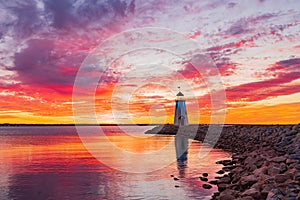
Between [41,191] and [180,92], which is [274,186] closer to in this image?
[41,191]

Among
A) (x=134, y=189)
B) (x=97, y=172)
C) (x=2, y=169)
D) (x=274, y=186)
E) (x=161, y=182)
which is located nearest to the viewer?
(x=274, y=186)

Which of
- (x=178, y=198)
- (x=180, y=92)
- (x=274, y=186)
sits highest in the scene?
(x=180, y=92)

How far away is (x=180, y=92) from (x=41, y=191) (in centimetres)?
5549

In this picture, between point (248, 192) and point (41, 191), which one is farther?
point (41, 191)

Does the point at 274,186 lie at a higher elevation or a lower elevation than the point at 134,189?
higher

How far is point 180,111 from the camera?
7288cm

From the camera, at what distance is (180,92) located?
71188mm

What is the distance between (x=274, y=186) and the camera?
11367 millimetres

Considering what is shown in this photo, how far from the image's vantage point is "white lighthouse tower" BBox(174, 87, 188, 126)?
231ft

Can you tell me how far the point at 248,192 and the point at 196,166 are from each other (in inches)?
527

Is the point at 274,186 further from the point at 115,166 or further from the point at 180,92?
the point at 180,92

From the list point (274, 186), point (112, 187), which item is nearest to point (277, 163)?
point (274, 186)

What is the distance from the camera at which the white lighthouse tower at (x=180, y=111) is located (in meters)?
70.5

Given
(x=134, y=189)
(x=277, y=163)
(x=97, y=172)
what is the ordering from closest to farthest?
1. (x=277, y=163)
2. (x=134, y=189)
3. (x=97, y=172)
